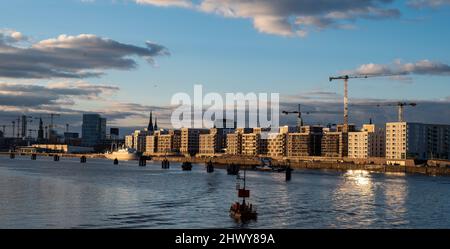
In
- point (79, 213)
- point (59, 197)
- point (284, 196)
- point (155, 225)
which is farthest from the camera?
point (284, 196)

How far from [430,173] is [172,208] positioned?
153131 millimetres

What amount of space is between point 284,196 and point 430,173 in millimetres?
128793

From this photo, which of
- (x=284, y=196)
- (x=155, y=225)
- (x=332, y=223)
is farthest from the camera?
(x=284, y=196)

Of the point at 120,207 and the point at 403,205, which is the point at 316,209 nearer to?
the point at 403,205

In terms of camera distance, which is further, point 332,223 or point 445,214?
point 445,214

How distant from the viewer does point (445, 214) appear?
216 feet

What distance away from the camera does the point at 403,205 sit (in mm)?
75375
